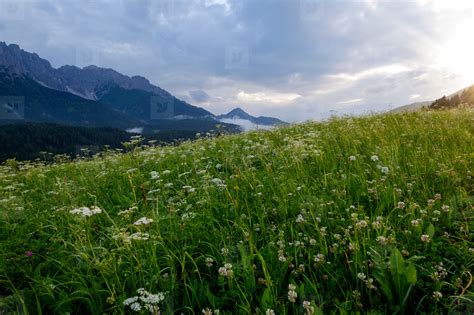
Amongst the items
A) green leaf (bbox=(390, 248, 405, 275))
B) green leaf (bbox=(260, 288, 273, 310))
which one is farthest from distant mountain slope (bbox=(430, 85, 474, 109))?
green leaf (bbox=(260, 288, 273, 310))

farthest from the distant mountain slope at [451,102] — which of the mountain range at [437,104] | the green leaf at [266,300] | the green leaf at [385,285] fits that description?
the green leaf at [266,300]

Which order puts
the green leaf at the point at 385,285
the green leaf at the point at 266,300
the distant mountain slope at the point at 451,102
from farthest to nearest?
1. the distant mountain slope at the point at 451,102
2. the green leaf at the point at 385,285
3. the green leaf at the point at 266,300

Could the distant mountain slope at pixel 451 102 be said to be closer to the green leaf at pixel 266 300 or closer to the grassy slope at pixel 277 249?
the grassy slope at pixel 277 249

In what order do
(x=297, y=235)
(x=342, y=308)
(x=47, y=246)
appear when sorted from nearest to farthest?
(x=342, y=308)
(x=297, y=235)
(x=47, y=246)

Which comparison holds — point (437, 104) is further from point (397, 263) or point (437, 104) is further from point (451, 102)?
point (397, 263)

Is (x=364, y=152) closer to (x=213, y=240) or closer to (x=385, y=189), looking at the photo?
(x=385, y=189)

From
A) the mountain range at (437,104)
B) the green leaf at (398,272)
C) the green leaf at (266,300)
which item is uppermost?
the mountain range at (437,104)

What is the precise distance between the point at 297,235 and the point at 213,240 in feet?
3.23

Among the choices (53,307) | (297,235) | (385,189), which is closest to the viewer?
(53,307)

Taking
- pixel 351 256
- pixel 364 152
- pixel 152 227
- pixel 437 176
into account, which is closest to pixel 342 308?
pixel 351 256

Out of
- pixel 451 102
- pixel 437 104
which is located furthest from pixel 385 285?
pixel 451 102

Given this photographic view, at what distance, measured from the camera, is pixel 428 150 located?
6293 millimetres

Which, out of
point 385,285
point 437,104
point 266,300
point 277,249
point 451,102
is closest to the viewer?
point 266,300

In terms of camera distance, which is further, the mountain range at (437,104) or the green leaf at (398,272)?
the mountain range at (437,104)
